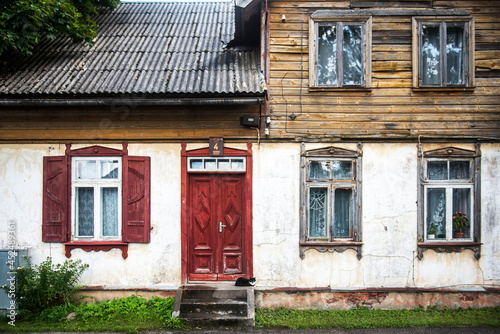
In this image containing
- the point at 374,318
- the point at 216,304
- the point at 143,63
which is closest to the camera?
the point at 216,304

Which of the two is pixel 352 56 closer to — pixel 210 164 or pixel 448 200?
pixel 448 200

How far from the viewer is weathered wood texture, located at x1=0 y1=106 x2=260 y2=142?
6809 millimetres

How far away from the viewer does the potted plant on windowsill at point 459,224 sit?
22.4ft

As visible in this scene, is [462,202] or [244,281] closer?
[244,281]

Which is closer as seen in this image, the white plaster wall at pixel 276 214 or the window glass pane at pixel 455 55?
the white plaster wall at pixel 276 214

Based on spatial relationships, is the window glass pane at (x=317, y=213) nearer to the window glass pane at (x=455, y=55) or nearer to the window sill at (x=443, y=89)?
the window sill at (x=443, y=89)

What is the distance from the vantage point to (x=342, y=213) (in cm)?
686

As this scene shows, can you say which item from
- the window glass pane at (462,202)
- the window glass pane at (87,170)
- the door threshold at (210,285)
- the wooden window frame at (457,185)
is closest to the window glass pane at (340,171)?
the wooden window frame at (457,185)

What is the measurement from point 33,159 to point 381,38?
726 centimetres

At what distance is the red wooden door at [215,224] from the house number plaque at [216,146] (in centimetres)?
47

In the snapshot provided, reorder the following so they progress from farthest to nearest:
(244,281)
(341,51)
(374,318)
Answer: (341,51) → (244,281) → (374,318)

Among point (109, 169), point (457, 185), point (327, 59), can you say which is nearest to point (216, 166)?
point (109, 169)

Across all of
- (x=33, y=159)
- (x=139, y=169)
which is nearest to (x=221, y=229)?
(x=139, y=169)

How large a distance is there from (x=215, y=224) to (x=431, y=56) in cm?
545
